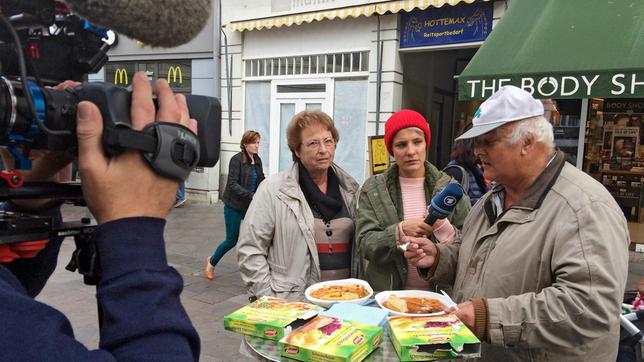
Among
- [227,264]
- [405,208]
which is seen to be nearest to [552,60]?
[405,208]

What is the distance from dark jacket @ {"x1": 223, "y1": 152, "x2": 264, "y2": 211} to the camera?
5375 mm

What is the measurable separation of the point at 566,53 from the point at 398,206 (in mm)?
3559

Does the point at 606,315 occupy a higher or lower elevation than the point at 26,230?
lower

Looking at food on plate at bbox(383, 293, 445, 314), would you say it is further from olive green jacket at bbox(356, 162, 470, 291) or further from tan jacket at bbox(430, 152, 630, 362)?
olive green jacket at bbox(356, 162, 470, 291)

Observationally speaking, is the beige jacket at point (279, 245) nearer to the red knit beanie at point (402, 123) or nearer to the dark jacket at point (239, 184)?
the red knit beanie at point (402, 123)

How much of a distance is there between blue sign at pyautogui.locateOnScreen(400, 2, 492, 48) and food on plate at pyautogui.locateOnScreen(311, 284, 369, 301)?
6437mm

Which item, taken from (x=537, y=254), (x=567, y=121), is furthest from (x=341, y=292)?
(x=567, y=121)

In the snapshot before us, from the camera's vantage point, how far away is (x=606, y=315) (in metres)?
1.61

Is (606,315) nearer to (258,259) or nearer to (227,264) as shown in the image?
(258,259)

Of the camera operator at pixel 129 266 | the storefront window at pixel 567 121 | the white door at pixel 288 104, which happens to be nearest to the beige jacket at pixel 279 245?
the camera operator at pixel 129 266

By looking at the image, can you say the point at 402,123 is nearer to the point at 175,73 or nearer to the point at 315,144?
the point at 315,144

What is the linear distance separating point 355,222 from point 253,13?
8325 mm

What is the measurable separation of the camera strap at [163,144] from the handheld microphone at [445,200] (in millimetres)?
1430

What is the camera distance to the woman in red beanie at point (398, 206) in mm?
2486
